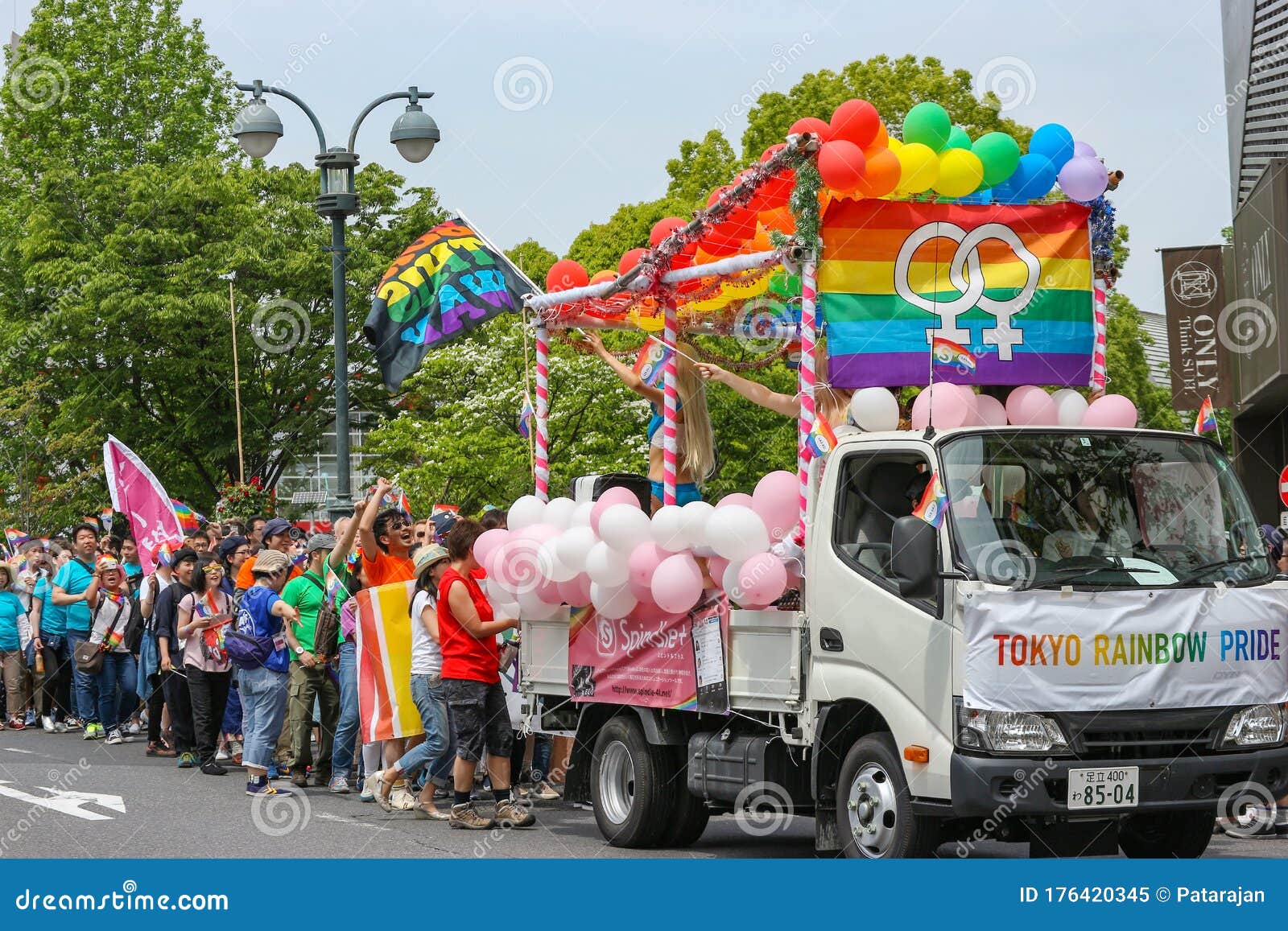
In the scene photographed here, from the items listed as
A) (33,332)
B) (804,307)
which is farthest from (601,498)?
(33,332)

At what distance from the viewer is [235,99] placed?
47875mm

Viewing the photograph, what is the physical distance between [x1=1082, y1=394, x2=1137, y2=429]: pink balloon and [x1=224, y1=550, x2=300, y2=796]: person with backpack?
6.65m

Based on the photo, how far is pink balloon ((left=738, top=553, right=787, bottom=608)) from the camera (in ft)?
29.7

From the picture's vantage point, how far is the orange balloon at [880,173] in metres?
9.62

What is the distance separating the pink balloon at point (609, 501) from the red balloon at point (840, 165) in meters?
2.26

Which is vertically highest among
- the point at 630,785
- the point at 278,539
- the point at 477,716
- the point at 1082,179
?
the point at 1082,179

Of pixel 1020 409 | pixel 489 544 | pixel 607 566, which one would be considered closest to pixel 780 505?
pixel 607 566

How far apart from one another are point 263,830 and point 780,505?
14.1 feet

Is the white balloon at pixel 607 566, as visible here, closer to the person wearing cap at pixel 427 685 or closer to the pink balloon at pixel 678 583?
the pink balloon at pixel 678 583

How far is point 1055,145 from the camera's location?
34.0 feet

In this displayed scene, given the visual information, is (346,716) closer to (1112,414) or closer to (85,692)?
(1112,414)

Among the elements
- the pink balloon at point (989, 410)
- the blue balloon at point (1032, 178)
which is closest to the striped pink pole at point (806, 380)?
the pink balloon at point (989, 410)

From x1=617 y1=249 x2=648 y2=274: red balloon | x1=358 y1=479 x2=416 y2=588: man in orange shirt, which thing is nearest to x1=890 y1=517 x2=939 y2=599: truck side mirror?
x1=617 y1=249 x2=648 y2=274: red balloon

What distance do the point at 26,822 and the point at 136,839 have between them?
4.09ft
